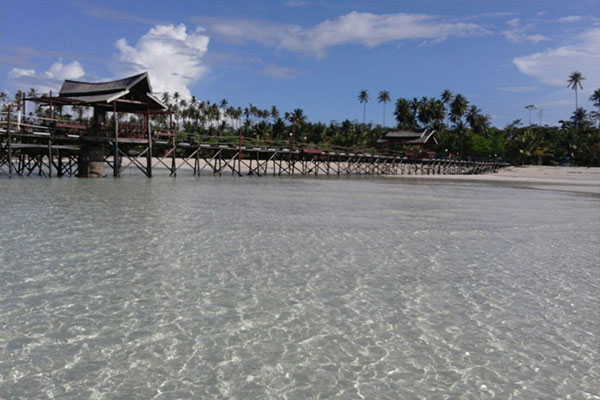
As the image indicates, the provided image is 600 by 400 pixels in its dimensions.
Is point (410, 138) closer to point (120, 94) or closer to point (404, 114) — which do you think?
point (404, 114)

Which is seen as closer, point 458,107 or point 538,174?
A: point 538,174

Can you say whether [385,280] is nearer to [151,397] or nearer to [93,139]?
[151,397]

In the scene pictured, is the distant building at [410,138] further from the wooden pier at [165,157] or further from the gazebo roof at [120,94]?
the gazebo roof at [120,94]

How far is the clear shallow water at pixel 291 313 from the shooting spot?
12.8ft

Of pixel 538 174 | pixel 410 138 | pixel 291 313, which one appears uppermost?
pixel 410 138

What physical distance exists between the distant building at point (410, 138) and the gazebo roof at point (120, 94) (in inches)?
1442

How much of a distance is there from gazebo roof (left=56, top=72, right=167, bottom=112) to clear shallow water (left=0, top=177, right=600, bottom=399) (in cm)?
1872

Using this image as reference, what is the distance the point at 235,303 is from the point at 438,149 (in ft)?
255

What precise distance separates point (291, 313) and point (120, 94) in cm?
2522

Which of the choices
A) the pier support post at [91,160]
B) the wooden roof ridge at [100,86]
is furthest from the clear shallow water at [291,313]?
the wooden roof ridge at [100,86]

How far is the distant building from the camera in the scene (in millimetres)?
60406

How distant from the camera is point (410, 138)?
202ft

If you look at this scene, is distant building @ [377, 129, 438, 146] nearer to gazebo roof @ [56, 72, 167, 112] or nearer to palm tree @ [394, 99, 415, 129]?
palm tree @ [394, 99, 415, 129]

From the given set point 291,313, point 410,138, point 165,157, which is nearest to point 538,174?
point 410,138
